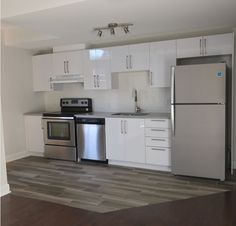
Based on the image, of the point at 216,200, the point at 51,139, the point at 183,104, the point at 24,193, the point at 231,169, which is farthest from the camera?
the point at 51,139

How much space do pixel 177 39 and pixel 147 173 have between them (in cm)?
231

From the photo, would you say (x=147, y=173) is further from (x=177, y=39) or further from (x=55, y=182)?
(x=177, y=39)

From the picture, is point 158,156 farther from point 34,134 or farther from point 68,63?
point 34,134

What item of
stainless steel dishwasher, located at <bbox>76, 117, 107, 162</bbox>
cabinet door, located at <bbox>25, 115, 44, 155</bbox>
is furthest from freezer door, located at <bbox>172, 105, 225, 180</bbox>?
cabinet door, located at <bbox>25, 115, 44, 155</bbox>

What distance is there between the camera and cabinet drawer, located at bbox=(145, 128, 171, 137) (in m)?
4.03

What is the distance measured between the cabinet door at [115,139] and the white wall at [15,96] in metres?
2.08

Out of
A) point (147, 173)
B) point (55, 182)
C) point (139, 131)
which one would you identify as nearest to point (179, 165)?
point (147, 173)

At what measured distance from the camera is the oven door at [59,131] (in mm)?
4855

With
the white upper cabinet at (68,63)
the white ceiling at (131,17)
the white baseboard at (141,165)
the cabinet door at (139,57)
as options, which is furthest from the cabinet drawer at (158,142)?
the white upper cabinet at (68,63)

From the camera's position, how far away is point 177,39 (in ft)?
13.5

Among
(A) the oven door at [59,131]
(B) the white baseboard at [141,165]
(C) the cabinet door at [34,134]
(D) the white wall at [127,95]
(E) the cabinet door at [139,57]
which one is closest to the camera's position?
(B) the white baseboard at [141,165]

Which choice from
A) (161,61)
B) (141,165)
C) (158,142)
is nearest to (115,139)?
(141,165)

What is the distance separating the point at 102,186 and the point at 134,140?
105cm

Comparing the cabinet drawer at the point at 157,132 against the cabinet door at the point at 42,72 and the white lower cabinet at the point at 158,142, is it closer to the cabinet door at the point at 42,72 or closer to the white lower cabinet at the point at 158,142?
the white lower cabinet at the point at 158,142
